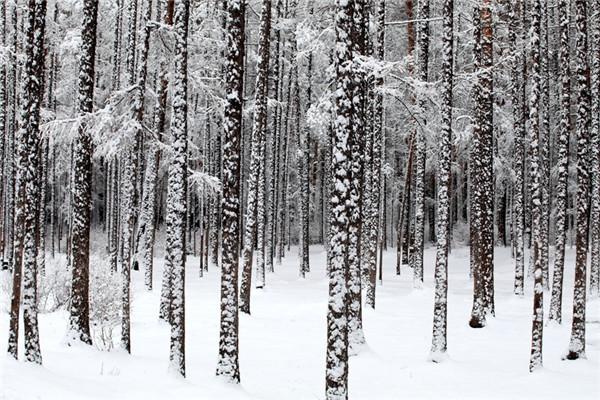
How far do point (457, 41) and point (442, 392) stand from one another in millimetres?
23346

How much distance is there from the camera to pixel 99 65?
37906 millimetres

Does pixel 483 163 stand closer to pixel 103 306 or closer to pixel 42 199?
pixel 103 306

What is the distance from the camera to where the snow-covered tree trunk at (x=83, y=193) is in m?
11.3

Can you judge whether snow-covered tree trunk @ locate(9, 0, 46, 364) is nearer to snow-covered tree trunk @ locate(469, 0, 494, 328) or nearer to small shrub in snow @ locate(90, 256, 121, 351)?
small shrub in snow @ locate(90, 256, 121, 351)

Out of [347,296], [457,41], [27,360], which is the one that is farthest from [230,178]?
[457,41]

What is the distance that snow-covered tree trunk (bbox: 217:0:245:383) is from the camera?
10062 mm

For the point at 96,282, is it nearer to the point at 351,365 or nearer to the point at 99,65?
the point at 351,365

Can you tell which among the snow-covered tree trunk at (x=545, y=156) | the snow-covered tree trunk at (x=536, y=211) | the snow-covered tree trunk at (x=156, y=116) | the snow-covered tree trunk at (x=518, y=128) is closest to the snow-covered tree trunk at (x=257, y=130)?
the snow-covered tree trunk at (x=156, y=116)

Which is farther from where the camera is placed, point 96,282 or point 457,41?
point 457,41

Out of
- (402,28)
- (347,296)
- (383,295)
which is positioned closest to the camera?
(347,296)

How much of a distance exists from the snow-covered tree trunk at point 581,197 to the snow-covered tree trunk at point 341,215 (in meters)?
6.56

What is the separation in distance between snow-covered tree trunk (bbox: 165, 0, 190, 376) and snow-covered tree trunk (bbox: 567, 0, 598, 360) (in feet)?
27.1

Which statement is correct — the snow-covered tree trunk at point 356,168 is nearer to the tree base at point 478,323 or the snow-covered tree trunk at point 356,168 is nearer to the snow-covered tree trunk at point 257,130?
the snow-covered tree trunk at point 257,130


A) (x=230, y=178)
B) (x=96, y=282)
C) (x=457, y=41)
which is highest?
(x=457, y=41)
